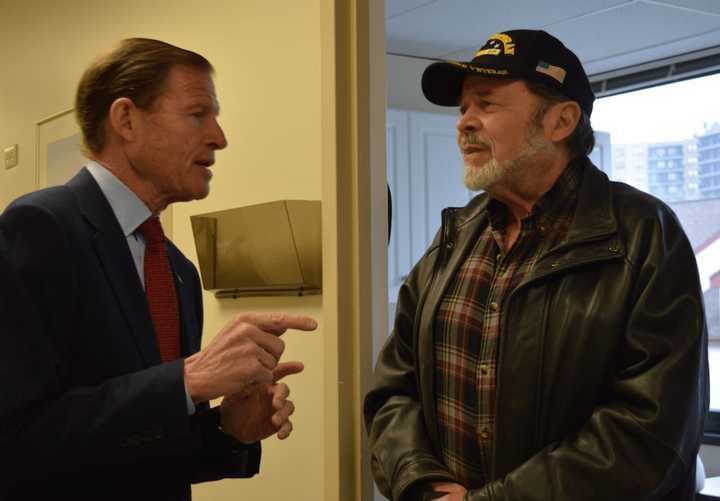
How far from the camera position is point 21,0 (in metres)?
4.04

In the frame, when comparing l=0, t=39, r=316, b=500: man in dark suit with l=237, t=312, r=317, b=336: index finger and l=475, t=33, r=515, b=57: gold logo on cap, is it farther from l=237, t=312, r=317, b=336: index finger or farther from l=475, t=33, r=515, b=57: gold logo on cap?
l=475, t=33, r=515, b=57: gold logo on cap

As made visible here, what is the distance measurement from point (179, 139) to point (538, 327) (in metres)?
0.70

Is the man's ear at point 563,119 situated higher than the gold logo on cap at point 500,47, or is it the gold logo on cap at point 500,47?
the gold logo on cap at point 500,47

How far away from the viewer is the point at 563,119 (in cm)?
166

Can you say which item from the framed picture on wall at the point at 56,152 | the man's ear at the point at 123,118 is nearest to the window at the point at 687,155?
the framed picture on wall at the point at 56,152

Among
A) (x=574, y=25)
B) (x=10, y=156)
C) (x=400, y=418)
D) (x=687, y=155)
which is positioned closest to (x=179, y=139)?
(x=400, y=418)

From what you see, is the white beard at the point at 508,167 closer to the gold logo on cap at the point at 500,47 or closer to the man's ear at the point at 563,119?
the man's ear at the point at 563,119

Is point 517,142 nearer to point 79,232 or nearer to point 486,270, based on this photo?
point 486,270

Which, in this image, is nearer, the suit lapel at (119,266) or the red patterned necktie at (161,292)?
the suit lapel at (119,266)

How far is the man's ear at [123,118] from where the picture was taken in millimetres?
1436

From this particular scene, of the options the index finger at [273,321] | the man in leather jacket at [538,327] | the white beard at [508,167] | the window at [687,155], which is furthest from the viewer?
the window at [687,155]

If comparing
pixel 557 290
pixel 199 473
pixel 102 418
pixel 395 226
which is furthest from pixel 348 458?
pixel 395 226

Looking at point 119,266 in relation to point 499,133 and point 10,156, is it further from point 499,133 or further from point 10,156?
point 10,156

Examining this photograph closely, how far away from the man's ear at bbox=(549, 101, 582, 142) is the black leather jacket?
131 mm
